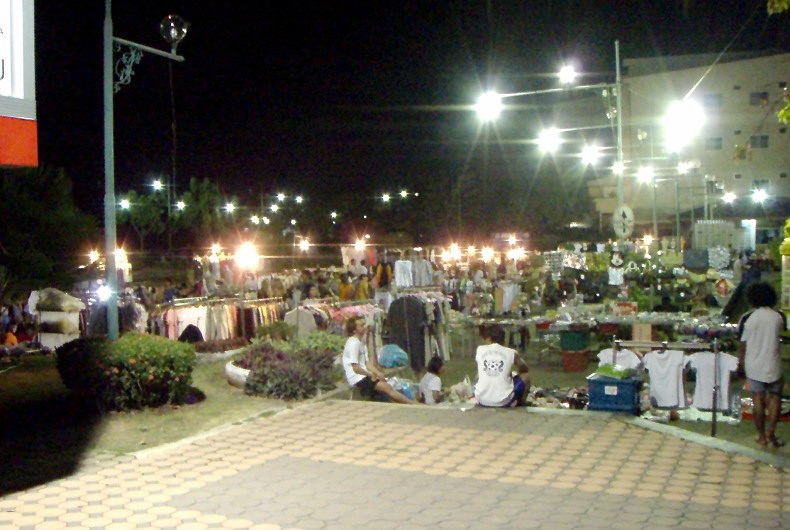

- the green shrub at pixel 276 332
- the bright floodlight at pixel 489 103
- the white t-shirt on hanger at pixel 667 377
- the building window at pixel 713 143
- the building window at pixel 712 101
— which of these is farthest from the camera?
the building window at pixel 713 143

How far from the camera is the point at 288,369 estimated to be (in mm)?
11078

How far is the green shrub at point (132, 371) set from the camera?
981 centimetres

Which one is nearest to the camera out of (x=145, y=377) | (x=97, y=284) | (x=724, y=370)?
(x=145, y=377)

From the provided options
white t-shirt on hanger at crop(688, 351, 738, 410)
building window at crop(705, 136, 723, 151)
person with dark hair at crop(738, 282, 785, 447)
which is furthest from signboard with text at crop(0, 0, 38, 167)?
building window at crop(705, 136, 723, 151)

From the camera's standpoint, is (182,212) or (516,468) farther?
(182,212)

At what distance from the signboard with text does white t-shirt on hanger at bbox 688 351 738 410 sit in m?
8.33

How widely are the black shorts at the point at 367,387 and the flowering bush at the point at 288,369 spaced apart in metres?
0.49

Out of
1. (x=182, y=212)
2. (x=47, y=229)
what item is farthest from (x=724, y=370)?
(x=182, y=212)

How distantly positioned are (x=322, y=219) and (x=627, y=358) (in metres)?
37.0

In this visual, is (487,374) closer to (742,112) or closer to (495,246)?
(495,246)

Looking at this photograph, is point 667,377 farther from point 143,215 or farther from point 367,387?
point 143,215

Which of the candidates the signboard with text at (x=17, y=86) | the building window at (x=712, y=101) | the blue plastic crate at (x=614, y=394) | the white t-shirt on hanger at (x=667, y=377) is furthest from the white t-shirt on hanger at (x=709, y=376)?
the building window at (x=712, y=101)

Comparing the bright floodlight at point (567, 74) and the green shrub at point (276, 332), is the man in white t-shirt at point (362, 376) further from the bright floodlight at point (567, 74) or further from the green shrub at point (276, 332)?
the bright floodlight at point (567, 74)

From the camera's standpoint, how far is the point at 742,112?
5288 cm
